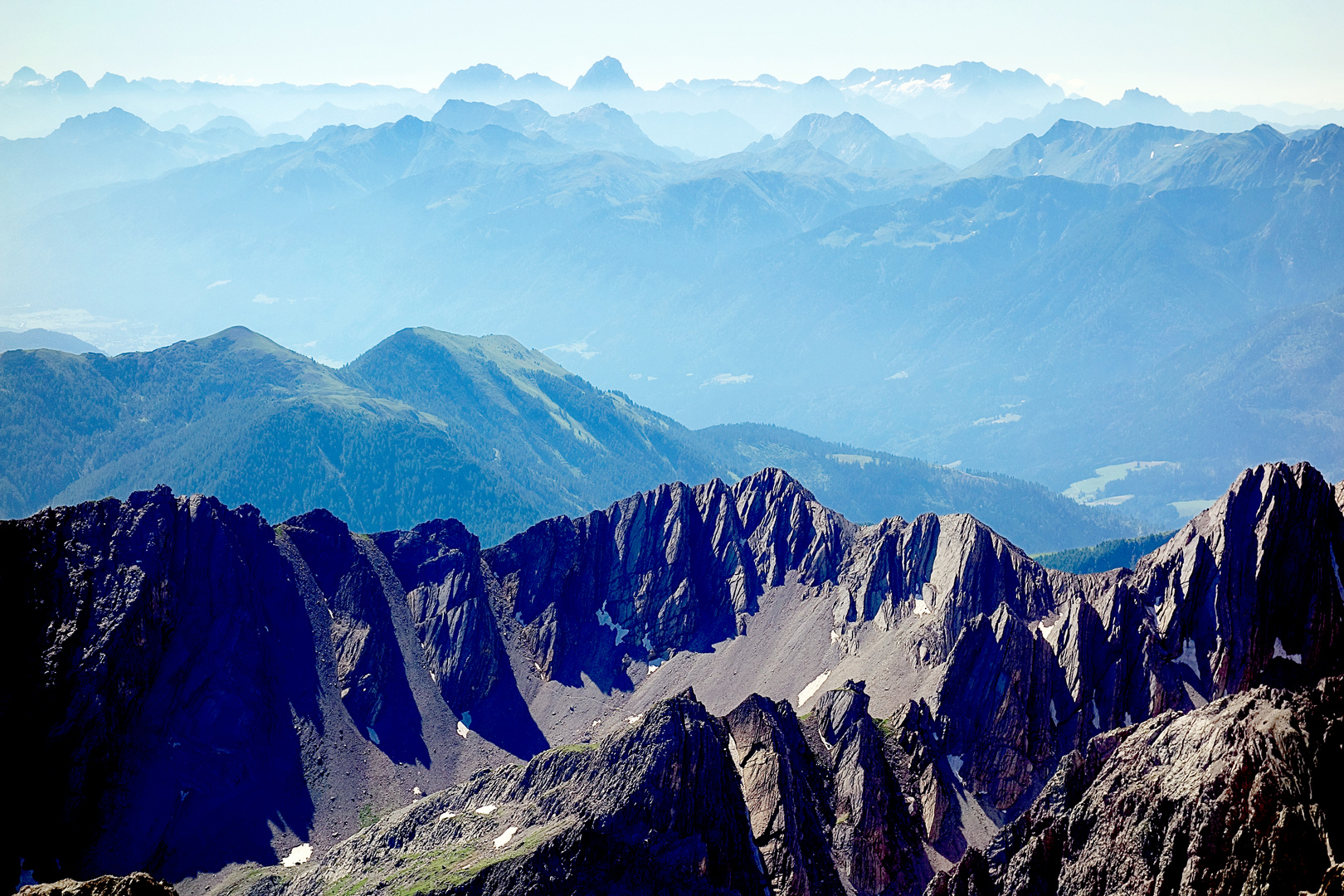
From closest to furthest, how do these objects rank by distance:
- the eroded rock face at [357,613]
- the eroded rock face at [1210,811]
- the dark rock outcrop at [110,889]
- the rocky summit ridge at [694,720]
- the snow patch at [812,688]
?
the dark rock outcrop at [110,889]
the eroded rock face at [1210,811]
the rocky summit ridge at [694,720]
the eroded rock face at [357,613]
the snow patch at [812,688]

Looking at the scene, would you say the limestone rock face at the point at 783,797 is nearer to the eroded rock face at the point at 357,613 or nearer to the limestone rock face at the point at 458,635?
the limestone rock face at the point at 458,635

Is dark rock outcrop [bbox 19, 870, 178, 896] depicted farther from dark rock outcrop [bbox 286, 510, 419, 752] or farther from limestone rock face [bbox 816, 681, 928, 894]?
dark rock outcrop [bbox 286, 510, 419, 752]

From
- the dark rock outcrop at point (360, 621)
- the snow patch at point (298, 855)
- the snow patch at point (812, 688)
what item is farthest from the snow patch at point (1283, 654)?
the snow patch at point (298, 855)

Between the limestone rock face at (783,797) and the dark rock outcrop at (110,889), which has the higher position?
the dark rock outcrop at (110,889)

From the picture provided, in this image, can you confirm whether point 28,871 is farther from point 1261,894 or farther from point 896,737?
point 1261,894

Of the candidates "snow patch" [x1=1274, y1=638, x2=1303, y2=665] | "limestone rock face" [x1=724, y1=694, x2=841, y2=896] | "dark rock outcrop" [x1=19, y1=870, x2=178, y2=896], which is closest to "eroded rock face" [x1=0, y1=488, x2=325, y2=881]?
"limestone rock face" [x1=724, y1=694, x2=841, y2=896]

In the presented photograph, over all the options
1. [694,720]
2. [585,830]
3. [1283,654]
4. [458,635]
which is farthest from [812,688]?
[585,830]
